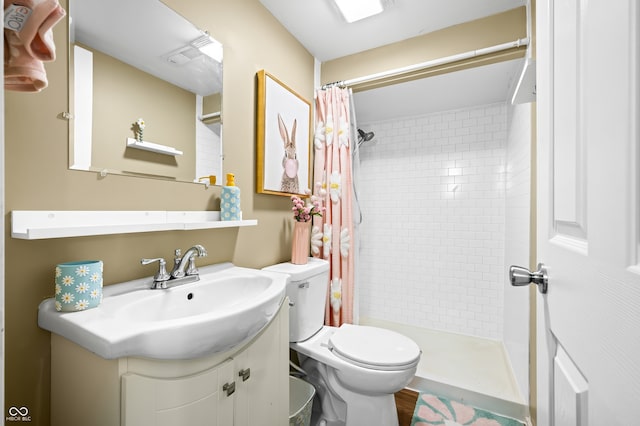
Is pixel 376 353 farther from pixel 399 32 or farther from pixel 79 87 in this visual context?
pixel 399 32

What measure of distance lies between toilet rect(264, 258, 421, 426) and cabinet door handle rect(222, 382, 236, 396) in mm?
564

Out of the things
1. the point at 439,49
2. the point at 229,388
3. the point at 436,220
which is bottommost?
the point at 229,388

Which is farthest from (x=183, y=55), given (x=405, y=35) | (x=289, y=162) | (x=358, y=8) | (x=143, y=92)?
(x=405, y=35)

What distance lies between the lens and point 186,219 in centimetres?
120

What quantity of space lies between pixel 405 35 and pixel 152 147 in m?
1.68

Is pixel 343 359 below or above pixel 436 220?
below

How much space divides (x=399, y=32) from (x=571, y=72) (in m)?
1.63

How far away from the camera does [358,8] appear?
5.39 ft

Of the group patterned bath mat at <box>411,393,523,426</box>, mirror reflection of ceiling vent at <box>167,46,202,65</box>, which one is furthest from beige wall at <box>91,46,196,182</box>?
patterned bath mat at <box>411,393,523,426</box>

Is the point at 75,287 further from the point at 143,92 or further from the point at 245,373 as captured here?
the point at 143,92

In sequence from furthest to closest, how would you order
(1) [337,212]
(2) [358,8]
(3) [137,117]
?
(1) [337,212]
(2) [358,8]
(3) [137,117]

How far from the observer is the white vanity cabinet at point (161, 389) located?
0.63m

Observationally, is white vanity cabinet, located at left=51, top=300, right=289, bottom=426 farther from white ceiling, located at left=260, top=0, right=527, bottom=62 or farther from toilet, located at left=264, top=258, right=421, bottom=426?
white ceiling, located at left=260, top=0, right=527, bottom=62

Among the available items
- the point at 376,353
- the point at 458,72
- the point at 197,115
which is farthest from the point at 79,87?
the point at 458,72
